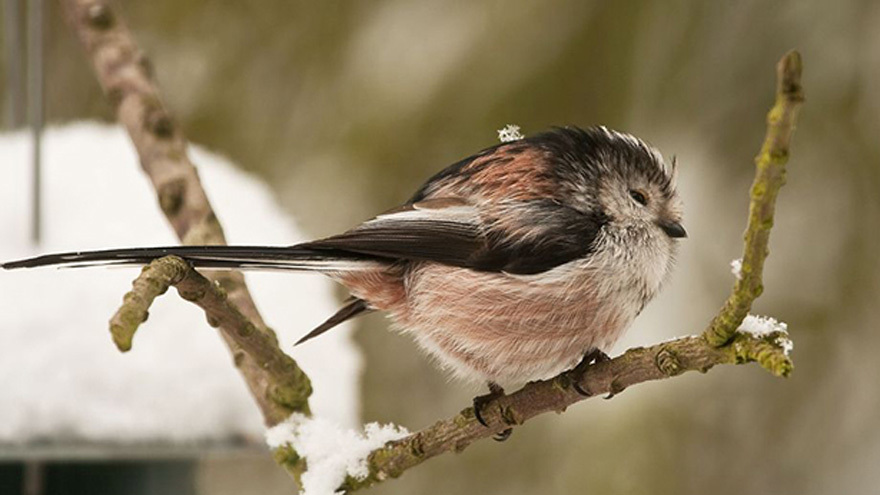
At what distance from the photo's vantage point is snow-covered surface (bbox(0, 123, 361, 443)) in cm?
204

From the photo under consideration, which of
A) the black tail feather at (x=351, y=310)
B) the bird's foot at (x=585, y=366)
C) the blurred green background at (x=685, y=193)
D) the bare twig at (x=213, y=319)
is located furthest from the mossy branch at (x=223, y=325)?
the blurred green background at (x=685, y=193)

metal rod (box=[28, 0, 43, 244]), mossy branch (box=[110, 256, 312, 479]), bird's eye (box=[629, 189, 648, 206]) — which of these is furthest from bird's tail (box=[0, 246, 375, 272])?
metal rod (box=[28, 0, 43, 244])

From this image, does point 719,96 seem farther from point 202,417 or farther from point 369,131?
point 202,417

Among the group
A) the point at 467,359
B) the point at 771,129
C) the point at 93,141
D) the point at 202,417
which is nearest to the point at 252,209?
the point at 93,141

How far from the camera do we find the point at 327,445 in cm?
173

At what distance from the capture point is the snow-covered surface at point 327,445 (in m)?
1.67

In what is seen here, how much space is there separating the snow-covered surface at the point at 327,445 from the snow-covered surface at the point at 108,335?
0.35m

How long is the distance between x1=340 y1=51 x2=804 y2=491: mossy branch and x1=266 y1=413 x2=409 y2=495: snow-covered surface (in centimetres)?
2

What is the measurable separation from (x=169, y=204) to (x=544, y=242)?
692 millimetres

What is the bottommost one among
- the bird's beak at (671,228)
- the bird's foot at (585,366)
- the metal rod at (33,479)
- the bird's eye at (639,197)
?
the bird's foot at (585,366)

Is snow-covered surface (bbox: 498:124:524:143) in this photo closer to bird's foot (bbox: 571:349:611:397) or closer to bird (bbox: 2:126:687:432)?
bird (bbox: 2:126:687:432)

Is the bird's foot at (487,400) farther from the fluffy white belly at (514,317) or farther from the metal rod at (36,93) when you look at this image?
the metal rod at (36,93)

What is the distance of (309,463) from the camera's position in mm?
1727

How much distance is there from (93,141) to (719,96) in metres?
1.86
